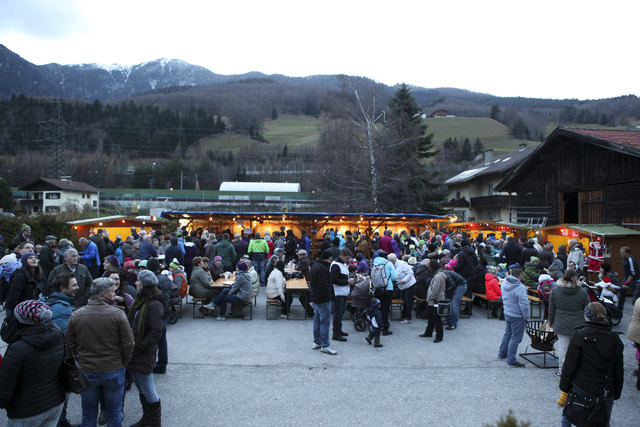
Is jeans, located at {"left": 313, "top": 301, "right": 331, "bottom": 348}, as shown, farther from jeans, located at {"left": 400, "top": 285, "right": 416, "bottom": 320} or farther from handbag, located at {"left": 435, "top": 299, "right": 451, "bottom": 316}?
jeans, located at {"left": 400, "top": 285, "right": 416, "bottom": 320}

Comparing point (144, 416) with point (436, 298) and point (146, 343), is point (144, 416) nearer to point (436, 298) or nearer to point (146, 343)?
point (146, 343)

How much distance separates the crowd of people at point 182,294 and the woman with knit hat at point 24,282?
15 millimetres

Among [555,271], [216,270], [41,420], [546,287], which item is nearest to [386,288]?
[546,287]

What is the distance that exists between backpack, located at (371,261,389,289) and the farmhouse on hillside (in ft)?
92.3

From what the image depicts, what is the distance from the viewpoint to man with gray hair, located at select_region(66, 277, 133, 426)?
3527 millimetres

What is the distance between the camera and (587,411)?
347 cm

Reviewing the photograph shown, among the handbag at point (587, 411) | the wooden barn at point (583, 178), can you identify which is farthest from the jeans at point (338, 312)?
the wooden barn at point (583, 178)

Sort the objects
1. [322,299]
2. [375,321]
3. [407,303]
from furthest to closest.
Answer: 1. [407,303]
2. [375,321]
3. [322,299]

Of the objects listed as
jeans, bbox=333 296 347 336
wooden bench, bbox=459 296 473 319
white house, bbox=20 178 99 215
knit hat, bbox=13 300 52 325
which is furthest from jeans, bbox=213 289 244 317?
white house, bbox=20 178 99 215

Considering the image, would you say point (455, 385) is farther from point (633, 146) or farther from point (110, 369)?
point (633, 146)

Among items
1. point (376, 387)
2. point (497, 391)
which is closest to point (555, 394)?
point (497, 391)

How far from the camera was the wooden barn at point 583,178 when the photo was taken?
14633mm

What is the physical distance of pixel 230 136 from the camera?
4023 inches

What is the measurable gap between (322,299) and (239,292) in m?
2.69
